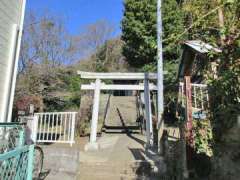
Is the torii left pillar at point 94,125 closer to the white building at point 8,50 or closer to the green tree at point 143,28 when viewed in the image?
the white building at point 8,50

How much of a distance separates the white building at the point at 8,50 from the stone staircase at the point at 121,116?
293 inches

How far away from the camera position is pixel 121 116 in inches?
631

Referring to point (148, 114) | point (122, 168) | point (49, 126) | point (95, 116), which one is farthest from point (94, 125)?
point (122, 168)

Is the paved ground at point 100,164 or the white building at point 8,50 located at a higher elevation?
the white building at point 8,50

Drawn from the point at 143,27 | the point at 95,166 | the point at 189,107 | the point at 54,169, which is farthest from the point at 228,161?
the point at 143,27

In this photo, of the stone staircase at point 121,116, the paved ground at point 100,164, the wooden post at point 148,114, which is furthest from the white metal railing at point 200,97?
the stone staircase at point 121,116

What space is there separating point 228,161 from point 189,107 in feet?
7.67

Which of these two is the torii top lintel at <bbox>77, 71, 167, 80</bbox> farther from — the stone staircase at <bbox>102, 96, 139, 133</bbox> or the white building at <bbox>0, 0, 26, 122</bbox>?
the stone staircase at <bbox>102, 96, 139, 133</bbox>

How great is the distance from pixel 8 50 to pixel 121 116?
9.41 m

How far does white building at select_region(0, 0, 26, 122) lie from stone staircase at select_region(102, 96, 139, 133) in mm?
7441

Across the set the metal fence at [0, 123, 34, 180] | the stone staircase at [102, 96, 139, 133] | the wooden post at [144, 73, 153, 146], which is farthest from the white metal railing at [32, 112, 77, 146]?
the metal fence at [0, 123, 34, 180]

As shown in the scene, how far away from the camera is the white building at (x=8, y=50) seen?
23.3 feet

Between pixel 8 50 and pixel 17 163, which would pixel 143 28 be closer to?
pixel 8 50

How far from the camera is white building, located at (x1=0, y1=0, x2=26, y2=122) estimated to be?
7109mm
